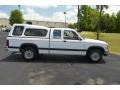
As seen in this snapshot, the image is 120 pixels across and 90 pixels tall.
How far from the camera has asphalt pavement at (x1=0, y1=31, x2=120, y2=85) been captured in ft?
35.1

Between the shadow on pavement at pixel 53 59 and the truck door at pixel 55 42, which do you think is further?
the shadow on pavement at pixel 53 59

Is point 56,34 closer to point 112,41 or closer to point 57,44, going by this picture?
point 57,44

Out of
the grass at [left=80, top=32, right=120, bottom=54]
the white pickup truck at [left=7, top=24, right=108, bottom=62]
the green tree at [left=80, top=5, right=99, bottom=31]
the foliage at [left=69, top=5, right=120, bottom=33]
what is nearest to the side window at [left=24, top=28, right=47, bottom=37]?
the white pickup truck at [left=7, top=24, right=108, bottom=62]

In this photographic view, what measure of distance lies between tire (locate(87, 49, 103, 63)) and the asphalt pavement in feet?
0.91

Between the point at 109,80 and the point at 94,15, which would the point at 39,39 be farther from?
the point at 94,15

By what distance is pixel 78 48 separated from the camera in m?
15.9

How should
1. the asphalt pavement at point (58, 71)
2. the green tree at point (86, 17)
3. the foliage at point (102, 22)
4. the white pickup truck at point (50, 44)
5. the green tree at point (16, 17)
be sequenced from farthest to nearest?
the green tree at point (16, 17)
the foliage at point (102, 22)
the green tree at point (86, 17)
the white pickup truck at point (50, 44)
the asphalt pavement at point (58, 71)

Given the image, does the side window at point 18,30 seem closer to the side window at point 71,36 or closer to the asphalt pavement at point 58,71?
the asphalt pavement at point 58,71

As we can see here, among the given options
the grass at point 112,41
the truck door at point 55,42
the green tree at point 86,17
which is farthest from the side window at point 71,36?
the green tree at point 86,17

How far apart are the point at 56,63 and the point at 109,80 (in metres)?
4.71

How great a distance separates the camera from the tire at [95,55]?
52.6 ft

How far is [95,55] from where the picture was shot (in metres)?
16.1

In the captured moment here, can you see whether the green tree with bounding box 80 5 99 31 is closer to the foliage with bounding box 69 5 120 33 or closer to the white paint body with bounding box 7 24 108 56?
the foliage with bounding box 69 5 120 33
